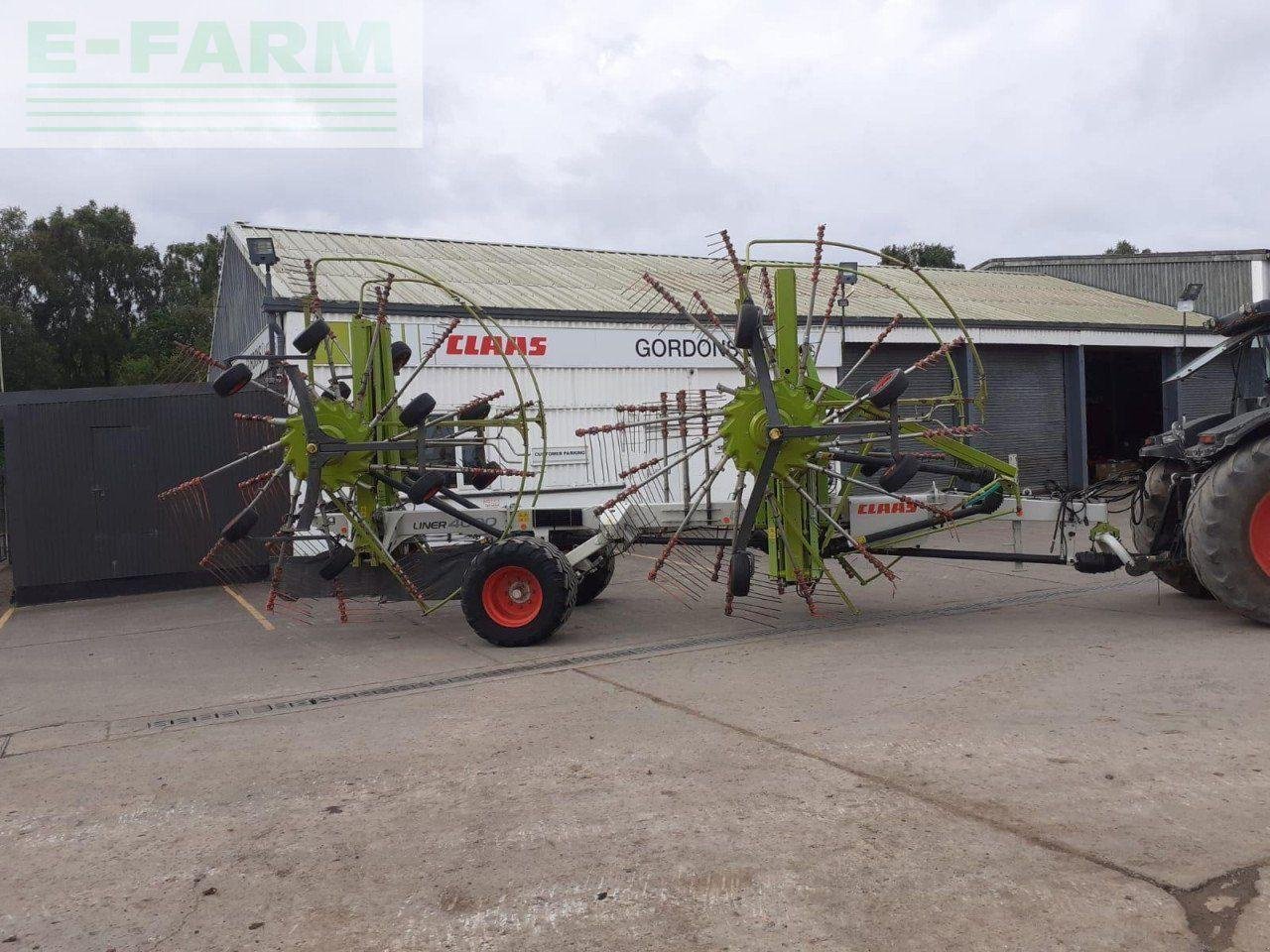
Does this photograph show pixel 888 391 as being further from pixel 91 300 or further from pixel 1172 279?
pixel 91 300

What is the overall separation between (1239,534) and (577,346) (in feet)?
36.8

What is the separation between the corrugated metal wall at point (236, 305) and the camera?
1753 centimetres

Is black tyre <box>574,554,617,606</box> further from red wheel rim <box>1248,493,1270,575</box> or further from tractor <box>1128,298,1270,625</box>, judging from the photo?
red wheel rim <box>1248,493,1270,575</box>

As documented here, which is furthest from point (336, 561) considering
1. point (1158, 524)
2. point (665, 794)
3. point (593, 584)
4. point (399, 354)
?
point (1158, 524)

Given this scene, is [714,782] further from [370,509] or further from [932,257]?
[932,257]

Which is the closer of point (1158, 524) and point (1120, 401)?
point (1158, 524)

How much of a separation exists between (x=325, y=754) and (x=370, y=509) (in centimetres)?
406

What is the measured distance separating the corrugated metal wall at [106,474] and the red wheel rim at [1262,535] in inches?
441

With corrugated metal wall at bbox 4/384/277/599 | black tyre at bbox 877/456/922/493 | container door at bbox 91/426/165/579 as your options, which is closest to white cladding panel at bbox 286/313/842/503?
corrugated metal wall at bbox 4/384/277/599

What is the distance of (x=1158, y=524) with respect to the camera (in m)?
9.28

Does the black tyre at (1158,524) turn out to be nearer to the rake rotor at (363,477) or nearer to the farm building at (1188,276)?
the rake rotor at (363,477)

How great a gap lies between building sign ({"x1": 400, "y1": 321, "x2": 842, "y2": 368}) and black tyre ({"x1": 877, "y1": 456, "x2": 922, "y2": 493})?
810 centimetres

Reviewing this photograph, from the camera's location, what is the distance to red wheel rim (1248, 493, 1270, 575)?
7.89 metres

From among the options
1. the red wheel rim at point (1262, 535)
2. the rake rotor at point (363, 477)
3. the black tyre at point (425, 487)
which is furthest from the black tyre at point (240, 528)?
the red wheel rim at point (1262, 535)
